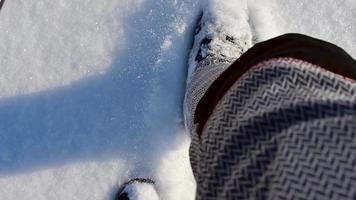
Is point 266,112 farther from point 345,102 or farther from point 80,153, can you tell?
point 80,153

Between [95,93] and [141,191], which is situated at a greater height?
[95,93]

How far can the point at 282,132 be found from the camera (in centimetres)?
55

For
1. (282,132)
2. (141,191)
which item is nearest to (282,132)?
Answer: (282,132)

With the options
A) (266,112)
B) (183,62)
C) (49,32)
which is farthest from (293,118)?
(49,32)

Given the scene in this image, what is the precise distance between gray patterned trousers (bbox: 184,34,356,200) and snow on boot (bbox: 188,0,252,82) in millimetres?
533

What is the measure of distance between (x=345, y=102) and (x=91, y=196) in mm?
789

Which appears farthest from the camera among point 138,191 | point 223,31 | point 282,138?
point 223,31

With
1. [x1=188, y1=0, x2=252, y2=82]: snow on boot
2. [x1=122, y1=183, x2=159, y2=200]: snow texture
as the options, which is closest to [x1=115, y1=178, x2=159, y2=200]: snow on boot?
[x1=122, y1=183, x2=159, y2=200]: snow texture

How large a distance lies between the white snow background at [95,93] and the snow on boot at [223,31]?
0.06 feet

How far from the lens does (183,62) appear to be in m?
1.28

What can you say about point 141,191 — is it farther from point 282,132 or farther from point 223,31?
point 282,132

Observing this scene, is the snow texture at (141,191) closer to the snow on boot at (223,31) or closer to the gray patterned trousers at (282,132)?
the snow on boot at (223,31)

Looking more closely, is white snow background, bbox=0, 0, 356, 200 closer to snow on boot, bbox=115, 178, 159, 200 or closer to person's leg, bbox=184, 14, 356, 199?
snow on boot, bbox=115, 178, 159, 200

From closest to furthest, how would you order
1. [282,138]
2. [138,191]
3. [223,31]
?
[282,138], [138,191], [223,31]
